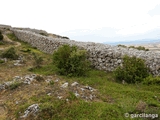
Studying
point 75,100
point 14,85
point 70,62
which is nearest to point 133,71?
point 70,62

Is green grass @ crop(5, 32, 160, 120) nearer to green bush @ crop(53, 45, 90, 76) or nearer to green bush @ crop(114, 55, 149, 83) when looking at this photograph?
green bush @ crop(114, 55, 149, 83)

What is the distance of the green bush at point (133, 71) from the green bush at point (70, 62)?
1963 millimetres

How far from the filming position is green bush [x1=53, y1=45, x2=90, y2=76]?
Result: 8.19m

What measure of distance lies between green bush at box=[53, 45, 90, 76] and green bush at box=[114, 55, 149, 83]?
196 centimetres

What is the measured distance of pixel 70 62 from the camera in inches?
329

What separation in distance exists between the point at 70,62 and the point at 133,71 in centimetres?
333

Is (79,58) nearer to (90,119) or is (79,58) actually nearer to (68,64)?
(68,64)

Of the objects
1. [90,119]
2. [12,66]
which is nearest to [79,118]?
[90,119]

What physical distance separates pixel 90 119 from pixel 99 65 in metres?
5.39

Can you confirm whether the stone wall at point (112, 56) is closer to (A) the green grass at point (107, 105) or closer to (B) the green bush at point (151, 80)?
(B) the green bush at point (151, 80)

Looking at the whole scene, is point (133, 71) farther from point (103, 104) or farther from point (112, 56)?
point (103, 104)

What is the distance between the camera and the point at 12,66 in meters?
9.94

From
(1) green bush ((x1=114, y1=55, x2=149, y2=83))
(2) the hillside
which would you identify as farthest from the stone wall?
(2) the hillside

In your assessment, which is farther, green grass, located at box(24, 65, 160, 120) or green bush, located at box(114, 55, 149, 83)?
green bush, located at box(114, 55, 149, 83)
